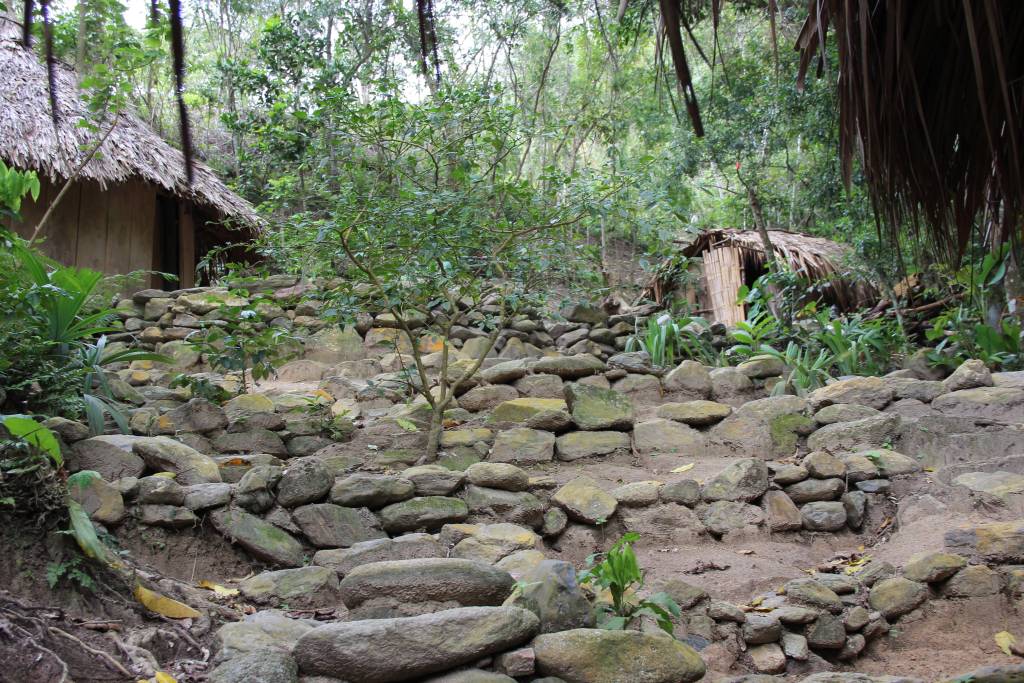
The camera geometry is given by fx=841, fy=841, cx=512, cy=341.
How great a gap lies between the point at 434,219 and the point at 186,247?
5856mm

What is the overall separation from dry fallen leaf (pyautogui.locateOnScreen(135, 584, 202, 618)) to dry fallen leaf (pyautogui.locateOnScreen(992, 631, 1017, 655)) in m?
3.05

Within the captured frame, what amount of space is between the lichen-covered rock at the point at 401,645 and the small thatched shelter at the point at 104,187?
4.64 metres

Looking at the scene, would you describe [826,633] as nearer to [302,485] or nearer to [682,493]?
[682,493]

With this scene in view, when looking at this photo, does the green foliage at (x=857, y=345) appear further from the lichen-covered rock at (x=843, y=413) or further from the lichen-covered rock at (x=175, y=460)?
the lichen-covered rock at (x=175, y=460)

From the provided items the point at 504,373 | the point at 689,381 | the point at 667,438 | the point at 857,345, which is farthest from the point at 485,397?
the point at 857,345

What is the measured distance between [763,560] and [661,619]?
3.54 ft

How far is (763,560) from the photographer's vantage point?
401cm

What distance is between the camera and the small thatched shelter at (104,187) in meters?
7.13

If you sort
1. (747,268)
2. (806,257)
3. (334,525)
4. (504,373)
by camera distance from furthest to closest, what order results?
(747,268) → (806,257) → (504,373) → (334,525)

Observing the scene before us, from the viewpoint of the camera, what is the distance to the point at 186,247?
929cm

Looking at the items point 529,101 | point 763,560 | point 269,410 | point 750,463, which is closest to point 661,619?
point 763,560

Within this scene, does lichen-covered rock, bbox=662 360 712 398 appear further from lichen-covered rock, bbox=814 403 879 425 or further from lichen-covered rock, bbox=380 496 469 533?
lichen-covered rock, bbox=380 496 469 533

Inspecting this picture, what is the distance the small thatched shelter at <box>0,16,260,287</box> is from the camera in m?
7.13

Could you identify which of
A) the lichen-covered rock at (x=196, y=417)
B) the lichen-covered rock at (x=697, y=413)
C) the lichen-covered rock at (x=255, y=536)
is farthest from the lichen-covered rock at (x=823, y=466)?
the lichen-covered rock at (x=196, y=417)
